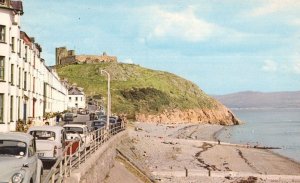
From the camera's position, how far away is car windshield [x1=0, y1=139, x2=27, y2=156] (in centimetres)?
1323

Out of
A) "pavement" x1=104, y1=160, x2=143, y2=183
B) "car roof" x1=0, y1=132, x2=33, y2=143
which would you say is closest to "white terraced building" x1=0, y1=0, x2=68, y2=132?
"pavement" x1=104, y1=160, x2=143, y2=183

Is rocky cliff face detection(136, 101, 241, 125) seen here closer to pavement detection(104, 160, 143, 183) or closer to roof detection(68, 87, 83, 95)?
roof detection(68, 87, 83, 95)

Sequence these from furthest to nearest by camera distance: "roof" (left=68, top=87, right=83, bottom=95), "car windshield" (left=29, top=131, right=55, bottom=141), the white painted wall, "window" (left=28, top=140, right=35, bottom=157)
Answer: "roof" (left=68, top=87, right=83, bottom=95), the white painted wall, "car windshield" (left=29, top=131, right=55, bottom=141), "window" (left=28, top=140, right=35, bottom=157)

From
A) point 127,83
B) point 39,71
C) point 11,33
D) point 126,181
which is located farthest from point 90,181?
point 127,83

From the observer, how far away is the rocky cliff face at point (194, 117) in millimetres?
163875

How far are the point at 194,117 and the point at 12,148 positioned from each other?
552ft

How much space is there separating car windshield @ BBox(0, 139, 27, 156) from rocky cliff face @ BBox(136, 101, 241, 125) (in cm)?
14509

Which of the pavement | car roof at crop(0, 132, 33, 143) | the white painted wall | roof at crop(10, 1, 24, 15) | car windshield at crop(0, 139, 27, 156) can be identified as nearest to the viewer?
car windshield at crop(0, 139, 27, 156)

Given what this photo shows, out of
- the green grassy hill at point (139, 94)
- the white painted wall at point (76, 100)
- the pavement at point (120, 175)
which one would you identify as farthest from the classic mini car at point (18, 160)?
the green grassy hill at point (139, 94)

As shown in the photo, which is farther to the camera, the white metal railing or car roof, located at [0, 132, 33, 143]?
car roof, located at [0, 132, 33, 143]

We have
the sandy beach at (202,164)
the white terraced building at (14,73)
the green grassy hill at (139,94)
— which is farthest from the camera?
the green grassy hill at (139,94)

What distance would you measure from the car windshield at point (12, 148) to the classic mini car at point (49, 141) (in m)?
7.67

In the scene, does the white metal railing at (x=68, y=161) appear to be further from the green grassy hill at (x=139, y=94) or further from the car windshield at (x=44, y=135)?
the green grassy hill at (x=139, y=94)

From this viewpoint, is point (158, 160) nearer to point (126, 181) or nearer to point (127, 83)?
point (126, 181)
